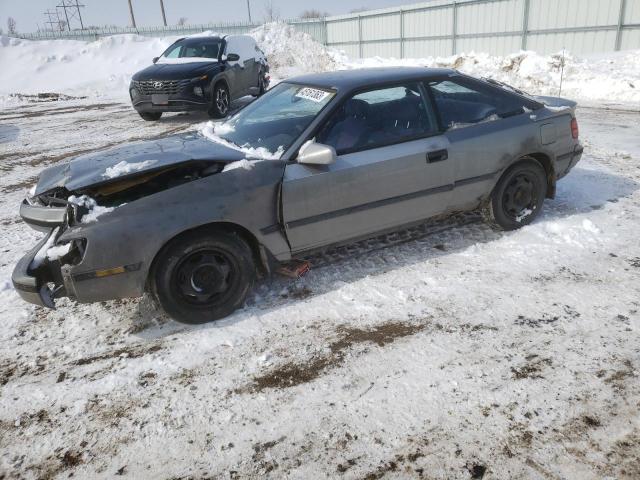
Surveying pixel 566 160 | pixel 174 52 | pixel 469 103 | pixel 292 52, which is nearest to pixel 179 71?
pixel 174 52

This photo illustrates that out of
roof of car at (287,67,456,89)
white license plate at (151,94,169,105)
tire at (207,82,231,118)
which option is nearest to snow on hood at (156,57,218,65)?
tire at (207,82,231,118)

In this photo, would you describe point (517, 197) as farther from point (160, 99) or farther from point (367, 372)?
point (160, 99)

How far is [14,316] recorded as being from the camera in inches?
142

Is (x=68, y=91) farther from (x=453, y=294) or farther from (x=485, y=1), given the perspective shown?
(x=453, y=294)

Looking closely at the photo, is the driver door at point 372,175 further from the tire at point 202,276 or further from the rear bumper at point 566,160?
the rear bumper at point 566,160

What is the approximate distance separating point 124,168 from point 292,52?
2495 centimetres

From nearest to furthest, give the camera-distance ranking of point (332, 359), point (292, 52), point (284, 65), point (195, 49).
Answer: point (332, 359) → point (195, 49) → point (284, 65) → point (292, 52)

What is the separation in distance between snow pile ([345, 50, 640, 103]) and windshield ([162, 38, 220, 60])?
6.23 meters

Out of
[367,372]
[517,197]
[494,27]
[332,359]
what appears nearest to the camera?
[367,372]

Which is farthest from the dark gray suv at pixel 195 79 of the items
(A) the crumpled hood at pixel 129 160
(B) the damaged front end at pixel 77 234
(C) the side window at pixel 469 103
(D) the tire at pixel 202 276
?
(D) the tire at pixel 202 276

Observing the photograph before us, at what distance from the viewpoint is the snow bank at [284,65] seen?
45.3 feet

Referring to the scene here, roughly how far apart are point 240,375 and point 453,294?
5.60 ft

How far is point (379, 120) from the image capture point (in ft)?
12.7

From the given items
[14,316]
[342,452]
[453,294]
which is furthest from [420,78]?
Answer: [14,316]
